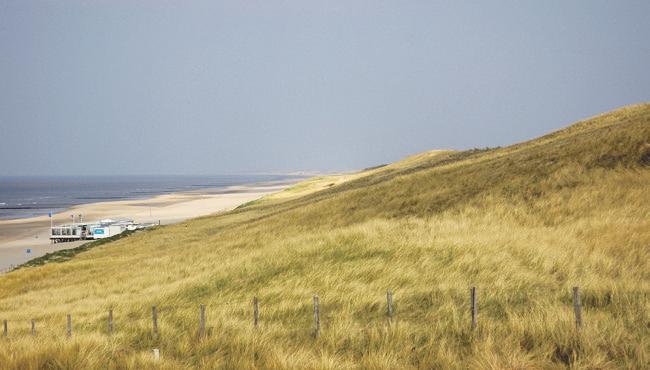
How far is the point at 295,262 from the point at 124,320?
18.4 feet

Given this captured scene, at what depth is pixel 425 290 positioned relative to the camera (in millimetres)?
11891

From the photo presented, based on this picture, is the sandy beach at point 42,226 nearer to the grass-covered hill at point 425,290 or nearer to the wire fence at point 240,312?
the grass-covered hill at point 425,290

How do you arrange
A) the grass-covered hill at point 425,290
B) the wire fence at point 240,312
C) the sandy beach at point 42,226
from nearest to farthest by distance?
the grass-covered hill at point 425,290 → the wire fence at point 240,312 → the sandy beach at point 42,226

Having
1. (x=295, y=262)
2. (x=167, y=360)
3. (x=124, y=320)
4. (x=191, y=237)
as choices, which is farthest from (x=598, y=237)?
(x=191, y=237)

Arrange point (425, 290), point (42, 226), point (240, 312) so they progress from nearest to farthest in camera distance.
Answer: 1. point (425, 290)
2. point (240, 312)
3. point (42, 226)

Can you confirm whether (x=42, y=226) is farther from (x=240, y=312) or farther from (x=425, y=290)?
(x=425, y=290)

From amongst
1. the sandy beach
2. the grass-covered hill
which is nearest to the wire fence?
the grass-covered hill

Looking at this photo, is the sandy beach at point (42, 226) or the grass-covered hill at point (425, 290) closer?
the grass-covered hill at point (425, 290)

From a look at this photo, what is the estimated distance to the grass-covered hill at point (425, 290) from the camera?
298 inches

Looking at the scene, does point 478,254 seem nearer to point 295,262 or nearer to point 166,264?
point 295,262

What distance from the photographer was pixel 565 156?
3019 centimetres

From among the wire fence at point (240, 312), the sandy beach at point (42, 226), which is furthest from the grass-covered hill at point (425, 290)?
the sandy beach at point (42, 226)

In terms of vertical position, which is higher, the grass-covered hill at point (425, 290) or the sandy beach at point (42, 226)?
the grass-covered hill at point (425, 290)

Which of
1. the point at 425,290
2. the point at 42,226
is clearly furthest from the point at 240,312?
the point at 42,226
